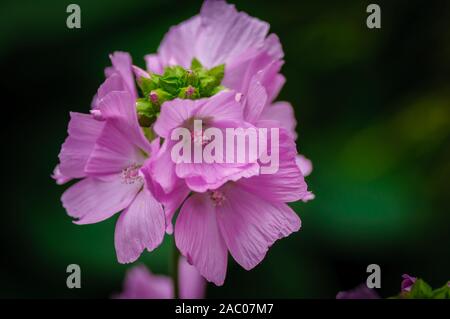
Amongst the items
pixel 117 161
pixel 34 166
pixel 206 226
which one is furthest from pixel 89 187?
pixel 34 166

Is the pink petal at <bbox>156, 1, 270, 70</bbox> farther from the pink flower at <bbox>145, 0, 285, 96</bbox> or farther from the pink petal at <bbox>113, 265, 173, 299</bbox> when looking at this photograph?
the pink petal at <bbox>113, 265, 173, 299</bbox>

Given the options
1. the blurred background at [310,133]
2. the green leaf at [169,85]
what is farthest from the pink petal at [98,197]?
the blurred background at [310,133]

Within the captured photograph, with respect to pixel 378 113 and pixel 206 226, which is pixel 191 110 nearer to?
pixel 206 226

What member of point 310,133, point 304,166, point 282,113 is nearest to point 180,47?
point 282,113

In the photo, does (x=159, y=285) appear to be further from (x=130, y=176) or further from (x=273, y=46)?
(x=273, y=46)

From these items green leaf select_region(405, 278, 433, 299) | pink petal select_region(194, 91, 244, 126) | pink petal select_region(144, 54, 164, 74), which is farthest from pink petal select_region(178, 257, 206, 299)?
green leaf select_region(405, 278, 433, 299)

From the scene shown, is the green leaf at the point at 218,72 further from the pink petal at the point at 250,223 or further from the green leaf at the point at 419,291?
the green leaf at the point at 419,291
